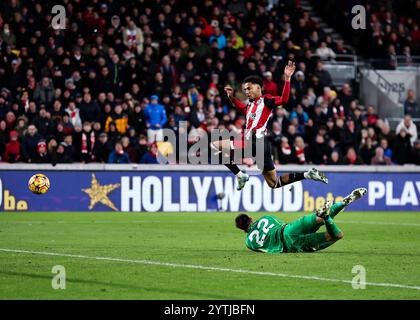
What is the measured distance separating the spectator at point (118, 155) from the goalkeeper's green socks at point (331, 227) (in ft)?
42.8

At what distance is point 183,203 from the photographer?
1021 inches

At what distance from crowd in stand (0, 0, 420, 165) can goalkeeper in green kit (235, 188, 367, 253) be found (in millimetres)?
11954

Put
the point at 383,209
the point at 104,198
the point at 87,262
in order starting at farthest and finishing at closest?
the point at 383,209 < the point at 104,198 < the point at 87,262

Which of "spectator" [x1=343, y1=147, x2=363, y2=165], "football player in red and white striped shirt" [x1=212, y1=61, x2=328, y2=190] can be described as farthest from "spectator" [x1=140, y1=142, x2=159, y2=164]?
"football player in red and white striped shirt" [x1=212, y1=61, x2=328, y2=190]

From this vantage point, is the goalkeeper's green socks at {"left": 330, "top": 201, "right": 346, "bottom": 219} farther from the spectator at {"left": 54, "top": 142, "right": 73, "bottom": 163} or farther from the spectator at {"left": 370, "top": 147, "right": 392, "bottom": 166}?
the spectator at {"left": 370, "top": 147, "right": 392, "bottom": 166}

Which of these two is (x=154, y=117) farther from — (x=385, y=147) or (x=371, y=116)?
(x=371, y=116)

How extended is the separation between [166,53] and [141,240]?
515 inches

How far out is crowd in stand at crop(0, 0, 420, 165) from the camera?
25.8 meters

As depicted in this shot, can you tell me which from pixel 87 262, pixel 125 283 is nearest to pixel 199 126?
pixel 87 262

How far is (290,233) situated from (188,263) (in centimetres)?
171

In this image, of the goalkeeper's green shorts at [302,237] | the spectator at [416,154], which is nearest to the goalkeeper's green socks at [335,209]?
the goalkeeper's green shorts at [302,237]
